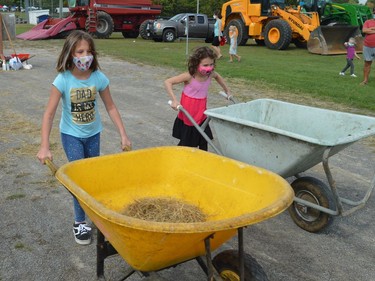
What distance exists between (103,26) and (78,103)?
797 inches

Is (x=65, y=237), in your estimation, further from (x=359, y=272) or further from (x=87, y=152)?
(x=359, y=272)

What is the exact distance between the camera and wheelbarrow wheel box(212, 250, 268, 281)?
2586 millimetres

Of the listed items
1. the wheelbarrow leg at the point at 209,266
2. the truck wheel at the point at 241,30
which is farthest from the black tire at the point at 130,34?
the wheelbarrow leg at the point at 209,266

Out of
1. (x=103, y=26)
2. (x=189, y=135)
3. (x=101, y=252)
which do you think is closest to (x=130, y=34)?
→ (x=103, y=26)

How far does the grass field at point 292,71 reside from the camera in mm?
9391

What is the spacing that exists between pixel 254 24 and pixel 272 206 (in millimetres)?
17592

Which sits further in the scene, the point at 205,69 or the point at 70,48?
the point at 205,69

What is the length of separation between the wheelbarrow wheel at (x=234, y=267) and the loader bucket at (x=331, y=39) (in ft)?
51.7

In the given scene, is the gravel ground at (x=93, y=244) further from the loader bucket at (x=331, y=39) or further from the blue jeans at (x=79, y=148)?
the loader bucket at (x=331, y=39)

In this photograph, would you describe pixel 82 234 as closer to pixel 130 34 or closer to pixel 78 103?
pixel 78 103

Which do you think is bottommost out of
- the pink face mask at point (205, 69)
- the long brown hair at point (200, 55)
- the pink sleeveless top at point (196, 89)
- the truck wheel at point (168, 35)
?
the truck wheel at point (168, 35)

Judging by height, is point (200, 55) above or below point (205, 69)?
above

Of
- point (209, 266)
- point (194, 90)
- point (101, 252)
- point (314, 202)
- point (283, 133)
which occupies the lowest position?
point (314, 202)

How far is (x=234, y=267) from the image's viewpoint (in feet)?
8.65
